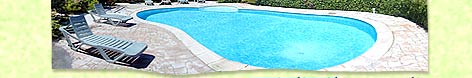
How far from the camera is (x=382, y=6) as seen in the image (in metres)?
5.58

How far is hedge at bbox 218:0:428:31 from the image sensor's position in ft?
16.6

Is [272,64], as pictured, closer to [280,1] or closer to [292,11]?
[292,11]

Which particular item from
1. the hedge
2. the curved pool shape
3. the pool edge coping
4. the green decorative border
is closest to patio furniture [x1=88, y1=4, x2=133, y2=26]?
the pool edge coping

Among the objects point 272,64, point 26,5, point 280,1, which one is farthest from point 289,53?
point 26,5

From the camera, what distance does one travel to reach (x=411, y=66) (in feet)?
15.8

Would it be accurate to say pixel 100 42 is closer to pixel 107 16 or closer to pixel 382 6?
pixel 107 16

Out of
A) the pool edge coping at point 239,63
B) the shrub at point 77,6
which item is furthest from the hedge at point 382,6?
the shrub at point 77,6

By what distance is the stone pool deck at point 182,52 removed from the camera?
4875mm

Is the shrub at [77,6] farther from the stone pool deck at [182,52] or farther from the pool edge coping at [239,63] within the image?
the pool edge coping at [239,63]

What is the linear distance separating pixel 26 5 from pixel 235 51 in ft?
8.78

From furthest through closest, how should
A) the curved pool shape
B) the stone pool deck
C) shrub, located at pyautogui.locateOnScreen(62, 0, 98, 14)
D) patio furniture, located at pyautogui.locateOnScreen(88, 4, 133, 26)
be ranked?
patio furniture, located at pyautogui.locateOnScreen(88, 4, 133, 26) → shrub, located at pyautogui.locateOnScreen(62, 0, 98, 14) → the curved pool shape → the stone pool deck

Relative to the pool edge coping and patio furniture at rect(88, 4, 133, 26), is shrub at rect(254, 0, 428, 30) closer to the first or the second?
the pool edge coping

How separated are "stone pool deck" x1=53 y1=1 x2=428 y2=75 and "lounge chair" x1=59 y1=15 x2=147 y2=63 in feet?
0.29

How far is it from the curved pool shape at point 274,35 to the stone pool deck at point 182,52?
0.70 feet
